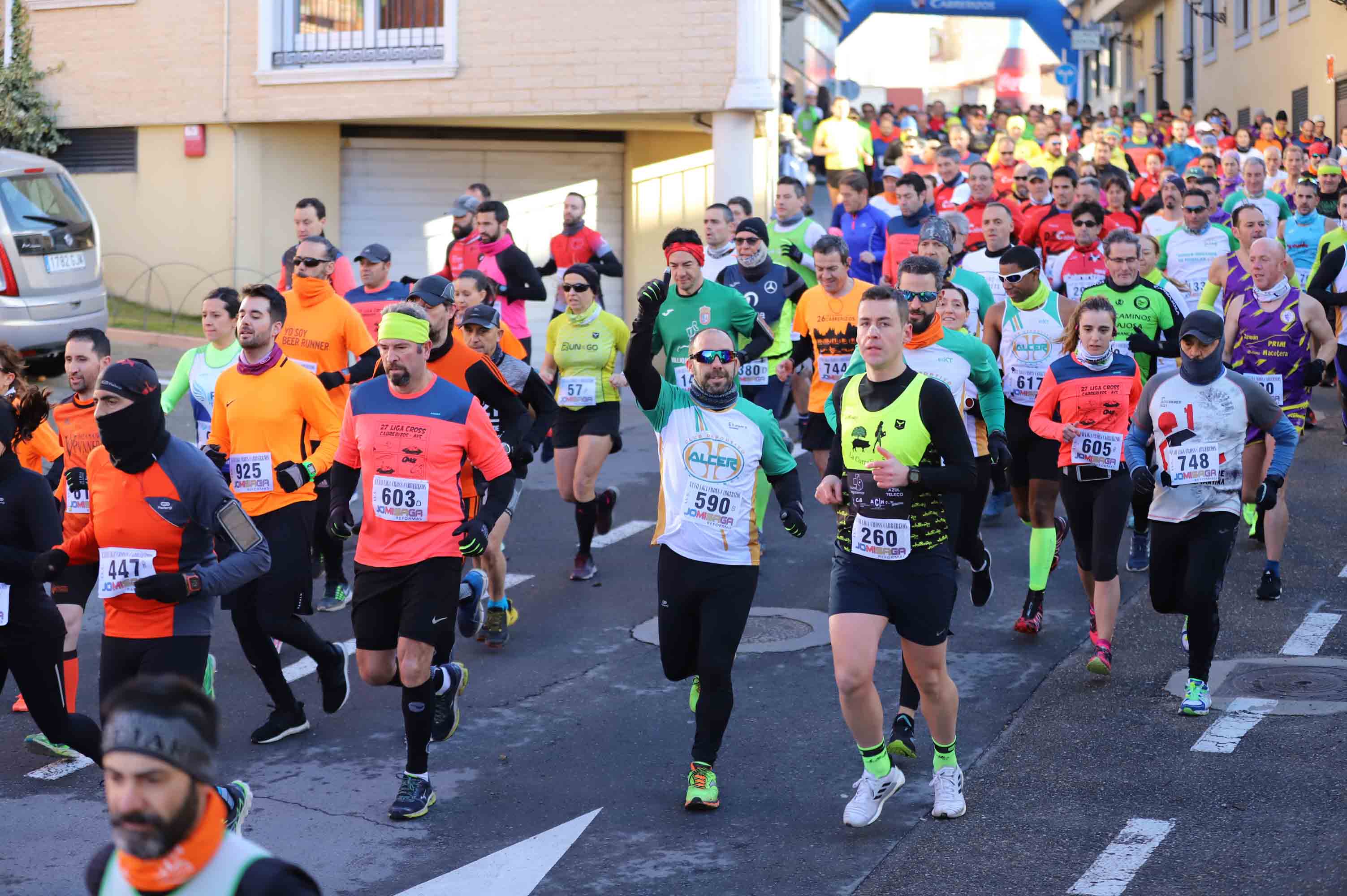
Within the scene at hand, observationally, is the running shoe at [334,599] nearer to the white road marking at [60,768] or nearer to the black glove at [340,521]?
the white road marking at [60,768]

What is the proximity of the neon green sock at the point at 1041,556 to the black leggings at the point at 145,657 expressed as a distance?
193 inches

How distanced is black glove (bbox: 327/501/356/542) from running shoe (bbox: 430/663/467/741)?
2.44 ft

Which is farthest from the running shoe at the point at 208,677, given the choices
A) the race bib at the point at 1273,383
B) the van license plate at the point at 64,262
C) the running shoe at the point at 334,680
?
the van license plate at the point at 64,262

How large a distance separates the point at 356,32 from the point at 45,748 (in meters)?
14.4

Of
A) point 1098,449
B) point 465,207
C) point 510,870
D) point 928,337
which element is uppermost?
point 465,207

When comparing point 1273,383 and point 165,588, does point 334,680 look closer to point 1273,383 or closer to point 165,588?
point 165,588

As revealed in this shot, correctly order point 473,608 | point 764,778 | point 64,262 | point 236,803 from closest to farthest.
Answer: point 236,803 → point 764,778 → point 473,608 → point 64,262

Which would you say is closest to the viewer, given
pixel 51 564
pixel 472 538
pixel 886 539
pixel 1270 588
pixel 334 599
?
pixel 51 564

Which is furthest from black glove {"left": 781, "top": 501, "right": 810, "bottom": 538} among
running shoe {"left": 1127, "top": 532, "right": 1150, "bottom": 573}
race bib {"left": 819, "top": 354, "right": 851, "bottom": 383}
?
running shoe {"left": 1127, "top": 532, "right": 1150, "bottom": 573}

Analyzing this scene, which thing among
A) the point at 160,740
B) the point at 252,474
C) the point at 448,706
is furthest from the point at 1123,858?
the point at 252,474

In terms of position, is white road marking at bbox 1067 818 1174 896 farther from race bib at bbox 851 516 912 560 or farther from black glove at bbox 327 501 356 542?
black glove at bbox 327 501 356 542

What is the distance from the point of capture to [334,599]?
10.1 metres

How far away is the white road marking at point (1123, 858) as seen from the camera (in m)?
5.80

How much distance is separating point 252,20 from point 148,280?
3.63 m
